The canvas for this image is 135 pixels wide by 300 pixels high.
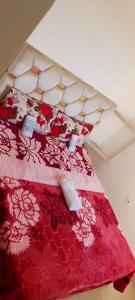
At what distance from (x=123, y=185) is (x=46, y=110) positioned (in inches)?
49.8

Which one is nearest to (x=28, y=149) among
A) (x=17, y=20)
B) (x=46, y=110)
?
(x=46, y=110)

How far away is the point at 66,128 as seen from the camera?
2.32 metres

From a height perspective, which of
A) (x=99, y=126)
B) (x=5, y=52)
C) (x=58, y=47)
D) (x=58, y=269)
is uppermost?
(x=58, y=47)

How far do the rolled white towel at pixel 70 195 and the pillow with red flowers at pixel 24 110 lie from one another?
20.0 inches

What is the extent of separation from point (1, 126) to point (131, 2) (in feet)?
4.37

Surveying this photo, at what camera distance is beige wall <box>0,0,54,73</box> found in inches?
50.3

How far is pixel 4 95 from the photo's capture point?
1.94 m

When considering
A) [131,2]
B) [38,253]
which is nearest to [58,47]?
[131,2]

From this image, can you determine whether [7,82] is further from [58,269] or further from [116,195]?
[116,195]

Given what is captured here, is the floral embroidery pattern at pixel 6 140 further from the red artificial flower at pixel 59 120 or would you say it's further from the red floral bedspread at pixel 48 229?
the red artificial flower at pixel 59 120

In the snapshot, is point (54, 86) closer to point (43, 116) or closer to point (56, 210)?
point (43, 116)

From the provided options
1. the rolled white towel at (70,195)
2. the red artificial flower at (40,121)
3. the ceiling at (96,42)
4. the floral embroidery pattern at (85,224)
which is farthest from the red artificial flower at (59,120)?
the floral embroidery pattern at (85,224)

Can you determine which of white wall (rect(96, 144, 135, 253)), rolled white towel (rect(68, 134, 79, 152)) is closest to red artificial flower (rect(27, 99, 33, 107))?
rolled white towel (rect(68, 134, 79, 152))

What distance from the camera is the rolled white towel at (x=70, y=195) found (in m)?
1.79
